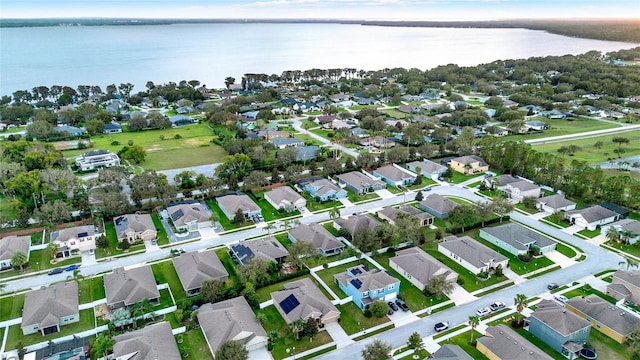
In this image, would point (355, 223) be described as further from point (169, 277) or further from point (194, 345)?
point (194, 345)

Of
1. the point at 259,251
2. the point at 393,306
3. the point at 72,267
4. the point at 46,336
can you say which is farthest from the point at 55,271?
the point at 393,306

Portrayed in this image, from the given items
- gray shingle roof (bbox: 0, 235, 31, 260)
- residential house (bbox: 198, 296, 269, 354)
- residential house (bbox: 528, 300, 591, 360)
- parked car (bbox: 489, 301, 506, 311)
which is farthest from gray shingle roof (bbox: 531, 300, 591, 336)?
gray shingle roof (bbox: 0, 235, 31, 260)

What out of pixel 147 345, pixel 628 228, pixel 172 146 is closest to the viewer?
pixel 147 345

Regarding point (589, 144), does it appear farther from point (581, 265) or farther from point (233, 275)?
point (233, 275)

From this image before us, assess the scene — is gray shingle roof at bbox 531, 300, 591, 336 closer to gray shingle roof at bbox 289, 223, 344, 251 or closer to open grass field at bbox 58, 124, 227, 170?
gray shingle roof at bbox 289, 223, 344, 251

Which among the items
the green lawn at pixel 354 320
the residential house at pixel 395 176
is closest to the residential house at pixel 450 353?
the green lawn at pixel 354 320

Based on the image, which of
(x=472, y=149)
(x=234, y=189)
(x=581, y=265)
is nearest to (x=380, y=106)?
(x=472, y=149)
